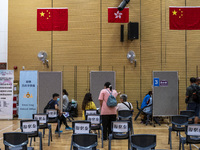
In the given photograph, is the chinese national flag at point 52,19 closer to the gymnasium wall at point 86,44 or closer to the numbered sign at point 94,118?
the gymnasium wall at point 86,44

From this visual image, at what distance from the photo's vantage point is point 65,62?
1355 centimetres

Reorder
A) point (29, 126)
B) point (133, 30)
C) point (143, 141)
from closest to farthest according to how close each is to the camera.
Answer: point (143, 141) < point (29, 126) < point (133, 30)

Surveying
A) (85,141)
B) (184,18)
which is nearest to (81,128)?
(85,141)

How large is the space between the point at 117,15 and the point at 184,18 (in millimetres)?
3096

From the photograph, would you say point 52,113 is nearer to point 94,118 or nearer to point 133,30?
point 94,118

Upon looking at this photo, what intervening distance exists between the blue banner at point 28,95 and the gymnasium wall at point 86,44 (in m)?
1.63

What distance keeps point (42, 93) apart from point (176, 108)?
18.3ft

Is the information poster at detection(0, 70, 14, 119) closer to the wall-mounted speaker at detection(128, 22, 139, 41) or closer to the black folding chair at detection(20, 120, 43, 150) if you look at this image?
the wall-mounted speaker at detection(128, 22, 139, 41)

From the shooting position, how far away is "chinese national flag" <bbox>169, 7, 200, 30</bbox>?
12.5 meters

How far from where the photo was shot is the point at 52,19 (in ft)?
43.6

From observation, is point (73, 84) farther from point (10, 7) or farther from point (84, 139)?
point (84, 139)

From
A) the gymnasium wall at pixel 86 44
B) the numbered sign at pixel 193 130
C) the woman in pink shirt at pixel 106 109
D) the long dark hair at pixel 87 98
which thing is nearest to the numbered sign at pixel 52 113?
the long dark hair at pixel 87 98

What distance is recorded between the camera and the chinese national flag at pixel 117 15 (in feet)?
43.6

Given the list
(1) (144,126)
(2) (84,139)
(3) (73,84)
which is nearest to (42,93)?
(3) (73,84)
